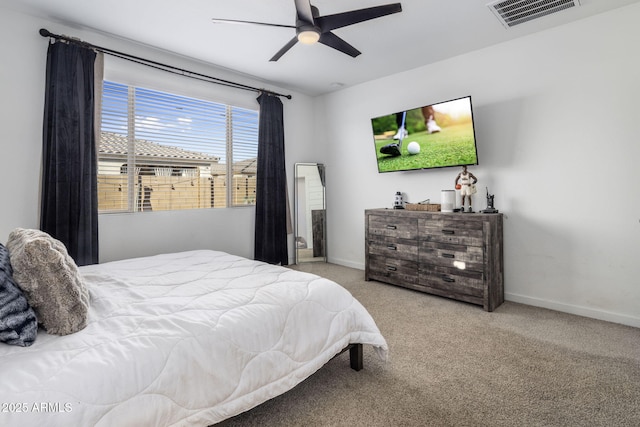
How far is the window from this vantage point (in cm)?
309

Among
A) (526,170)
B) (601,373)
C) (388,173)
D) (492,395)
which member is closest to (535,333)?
(601,373)

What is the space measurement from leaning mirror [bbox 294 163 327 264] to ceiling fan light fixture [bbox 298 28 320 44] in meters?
2.52

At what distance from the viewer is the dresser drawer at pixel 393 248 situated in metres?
3.38

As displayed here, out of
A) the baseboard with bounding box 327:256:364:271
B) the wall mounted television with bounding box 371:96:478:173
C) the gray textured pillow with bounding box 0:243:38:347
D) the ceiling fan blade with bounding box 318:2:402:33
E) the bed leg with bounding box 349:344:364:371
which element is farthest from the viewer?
the baseboard with bounding box 327:256:364:271

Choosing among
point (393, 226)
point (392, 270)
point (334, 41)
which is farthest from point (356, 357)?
point (334, 41)

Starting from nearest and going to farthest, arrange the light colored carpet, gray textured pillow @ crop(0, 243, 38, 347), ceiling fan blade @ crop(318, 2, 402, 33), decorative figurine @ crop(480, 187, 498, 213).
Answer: gray textured pillow @ crop(0, 243, 38, 347) < the light colored carpet < ceiling fan blade @ crop(318, 2, 402, 33) < decorative figurine @ crop(480, 187, 498, 213)

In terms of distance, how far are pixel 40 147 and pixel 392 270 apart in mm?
3570

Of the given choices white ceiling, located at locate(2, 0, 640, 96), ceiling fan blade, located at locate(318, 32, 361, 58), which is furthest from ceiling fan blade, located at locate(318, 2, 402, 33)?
white ceiling, located at locate(2, 0, 640, 96)

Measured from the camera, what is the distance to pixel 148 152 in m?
3.31

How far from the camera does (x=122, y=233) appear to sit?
10.2 ft

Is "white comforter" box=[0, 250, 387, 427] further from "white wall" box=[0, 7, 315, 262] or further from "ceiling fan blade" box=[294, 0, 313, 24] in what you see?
"ceiling fan blade" box=[294, 0, 313, 24]

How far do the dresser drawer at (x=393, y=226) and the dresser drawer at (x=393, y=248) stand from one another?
0.06m

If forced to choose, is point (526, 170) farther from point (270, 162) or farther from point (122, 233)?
point (122, 233)

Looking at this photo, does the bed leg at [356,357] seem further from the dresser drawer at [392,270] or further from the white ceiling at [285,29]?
the white ceiling at [285,29]
